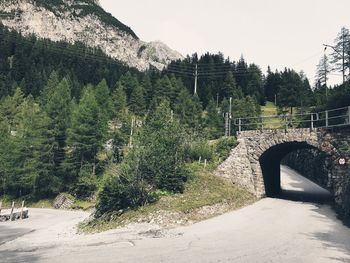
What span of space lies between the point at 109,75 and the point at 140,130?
96.9m

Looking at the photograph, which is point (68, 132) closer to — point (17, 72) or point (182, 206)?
point (182, 206)

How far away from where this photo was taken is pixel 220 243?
16.9m

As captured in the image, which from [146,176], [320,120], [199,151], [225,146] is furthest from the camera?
[320,120]

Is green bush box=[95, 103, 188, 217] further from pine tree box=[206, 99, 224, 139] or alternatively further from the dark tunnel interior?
pine tree box=[206, 99, 224, 139]

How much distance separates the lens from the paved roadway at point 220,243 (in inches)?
579

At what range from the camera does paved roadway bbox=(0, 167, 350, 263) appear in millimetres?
14695

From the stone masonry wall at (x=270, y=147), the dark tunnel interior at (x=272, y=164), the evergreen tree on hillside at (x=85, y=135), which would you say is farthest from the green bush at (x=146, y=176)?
the evergreen tree on hillside at (x=85, y=135)

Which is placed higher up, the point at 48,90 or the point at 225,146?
the point at 48,90

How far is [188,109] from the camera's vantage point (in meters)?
77.2

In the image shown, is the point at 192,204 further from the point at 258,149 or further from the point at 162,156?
the point at 258,149

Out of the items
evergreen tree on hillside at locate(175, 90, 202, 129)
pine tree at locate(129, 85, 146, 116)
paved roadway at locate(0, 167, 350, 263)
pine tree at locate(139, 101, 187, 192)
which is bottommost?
paved roadway at locate(0, 167, 350, 263)

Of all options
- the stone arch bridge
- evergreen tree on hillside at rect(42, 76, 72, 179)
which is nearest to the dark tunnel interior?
the stone arch bridge

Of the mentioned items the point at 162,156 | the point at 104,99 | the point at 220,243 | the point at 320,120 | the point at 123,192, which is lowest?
the point at 220,243

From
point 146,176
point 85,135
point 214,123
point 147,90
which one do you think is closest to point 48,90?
point 147,90
